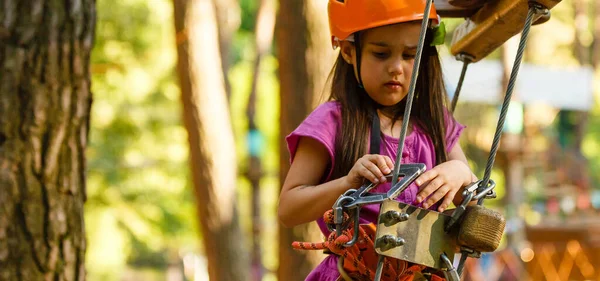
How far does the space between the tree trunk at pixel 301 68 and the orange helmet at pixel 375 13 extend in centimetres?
279

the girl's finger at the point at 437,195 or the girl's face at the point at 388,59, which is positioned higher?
the girl's face at the point at 388,59

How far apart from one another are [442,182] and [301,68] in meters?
3.18

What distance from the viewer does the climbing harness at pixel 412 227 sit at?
227 centimetres

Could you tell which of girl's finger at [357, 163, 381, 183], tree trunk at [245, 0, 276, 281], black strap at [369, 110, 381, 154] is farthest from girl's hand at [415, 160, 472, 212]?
tree trunk at [245, 0, 276, 281]

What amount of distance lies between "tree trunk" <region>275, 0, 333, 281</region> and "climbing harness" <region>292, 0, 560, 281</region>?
2.90 metres

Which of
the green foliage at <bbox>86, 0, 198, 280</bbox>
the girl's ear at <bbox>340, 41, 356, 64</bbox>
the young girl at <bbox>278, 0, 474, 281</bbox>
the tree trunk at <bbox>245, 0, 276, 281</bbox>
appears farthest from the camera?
the tree trunk at <bbox>245, 0, 276, 281</bbox>

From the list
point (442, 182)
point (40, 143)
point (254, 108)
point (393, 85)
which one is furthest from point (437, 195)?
point (254, 108)

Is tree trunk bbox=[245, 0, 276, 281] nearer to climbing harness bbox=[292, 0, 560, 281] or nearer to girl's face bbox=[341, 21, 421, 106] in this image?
girl's face bbox=[341, 21, 421, 106]

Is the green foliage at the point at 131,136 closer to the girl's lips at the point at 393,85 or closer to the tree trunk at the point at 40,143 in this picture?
the tree trunk at the point at 40,143

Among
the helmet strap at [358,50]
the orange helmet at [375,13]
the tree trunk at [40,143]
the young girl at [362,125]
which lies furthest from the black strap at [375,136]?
the tree trunk at [40,143]

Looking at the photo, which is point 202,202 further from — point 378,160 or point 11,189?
point 378,160

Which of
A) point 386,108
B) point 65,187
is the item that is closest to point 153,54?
point 65,187

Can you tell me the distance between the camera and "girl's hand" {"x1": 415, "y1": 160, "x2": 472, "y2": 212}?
2.40m

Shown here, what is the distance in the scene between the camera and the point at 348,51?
282 centimetres
